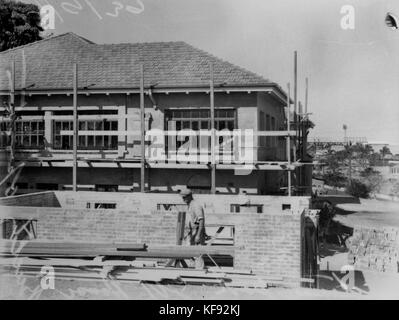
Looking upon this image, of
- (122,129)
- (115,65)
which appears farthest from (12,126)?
(115,65)

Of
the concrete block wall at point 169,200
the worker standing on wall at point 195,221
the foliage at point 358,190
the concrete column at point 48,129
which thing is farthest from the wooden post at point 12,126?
the foliage at point 358,190

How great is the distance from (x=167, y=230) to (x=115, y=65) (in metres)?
11.0

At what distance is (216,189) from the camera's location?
18547 millimetres

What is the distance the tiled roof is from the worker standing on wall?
8.61 m

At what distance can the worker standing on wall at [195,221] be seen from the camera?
1024cm

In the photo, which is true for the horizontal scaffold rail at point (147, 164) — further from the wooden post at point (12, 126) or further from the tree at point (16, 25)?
the tree at point (16, 25)

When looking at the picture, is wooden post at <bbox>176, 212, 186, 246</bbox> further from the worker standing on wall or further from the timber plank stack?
the timber plank stack

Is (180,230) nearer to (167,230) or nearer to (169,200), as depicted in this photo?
(167,230)

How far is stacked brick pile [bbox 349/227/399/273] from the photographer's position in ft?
58.8

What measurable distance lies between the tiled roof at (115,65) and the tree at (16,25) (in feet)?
28.9
